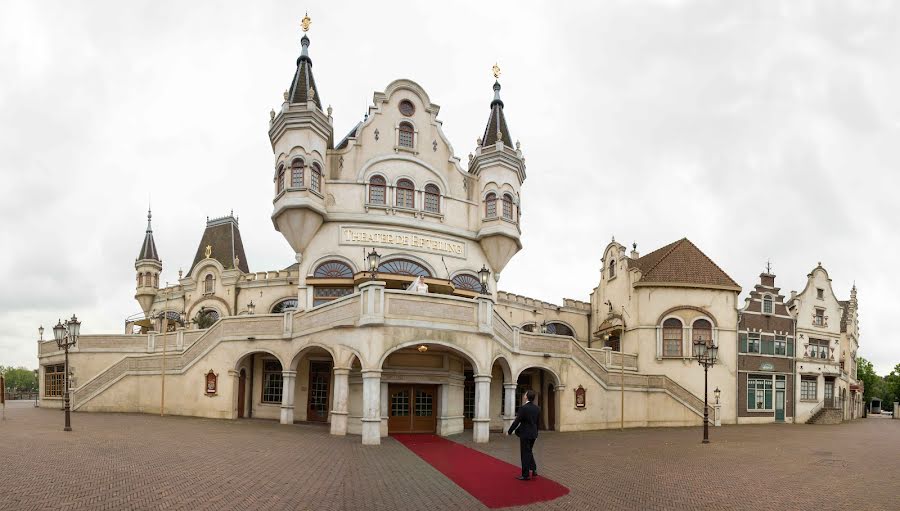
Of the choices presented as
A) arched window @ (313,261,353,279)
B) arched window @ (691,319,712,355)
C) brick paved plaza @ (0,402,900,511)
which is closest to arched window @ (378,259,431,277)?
arched window @ (313,261,353,279)

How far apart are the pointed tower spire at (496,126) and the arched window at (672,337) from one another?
45.8 feet

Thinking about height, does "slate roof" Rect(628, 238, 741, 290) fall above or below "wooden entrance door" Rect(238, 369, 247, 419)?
above

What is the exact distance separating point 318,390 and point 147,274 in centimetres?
2114

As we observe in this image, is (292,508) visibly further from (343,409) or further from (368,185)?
(368,185)

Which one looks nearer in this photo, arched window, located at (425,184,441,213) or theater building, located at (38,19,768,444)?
theater building, located at (38,19,768,444)

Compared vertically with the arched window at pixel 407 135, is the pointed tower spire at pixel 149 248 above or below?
below

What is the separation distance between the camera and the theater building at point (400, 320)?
22656 mm

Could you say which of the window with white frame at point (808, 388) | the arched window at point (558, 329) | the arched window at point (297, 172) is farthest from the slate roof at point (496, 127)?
the window with white frame at point (808, 388)

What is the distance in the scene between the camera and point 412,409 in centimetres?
2398

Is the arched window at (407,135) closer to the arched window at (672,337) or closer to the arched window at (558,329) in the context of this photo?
Answer: the arched window at (558,329)

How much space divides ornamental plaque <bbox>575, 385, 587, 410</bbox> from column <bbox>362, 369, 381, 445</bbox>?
12.0 metres

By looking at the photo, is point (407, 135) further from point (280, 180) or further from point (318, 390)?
point (318, 390)

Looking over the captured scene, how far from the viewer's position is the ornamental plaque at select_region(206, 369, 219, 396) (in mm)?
27266

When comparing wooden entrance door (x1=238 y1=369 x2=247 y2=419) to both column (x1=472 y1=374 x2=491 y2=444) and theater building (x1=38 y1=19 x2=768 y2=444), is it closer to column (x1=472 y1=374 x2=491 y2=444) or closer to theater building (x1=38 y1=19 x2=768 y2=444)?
theater building (x1=38 y1=19 x2=768 y2=444)
